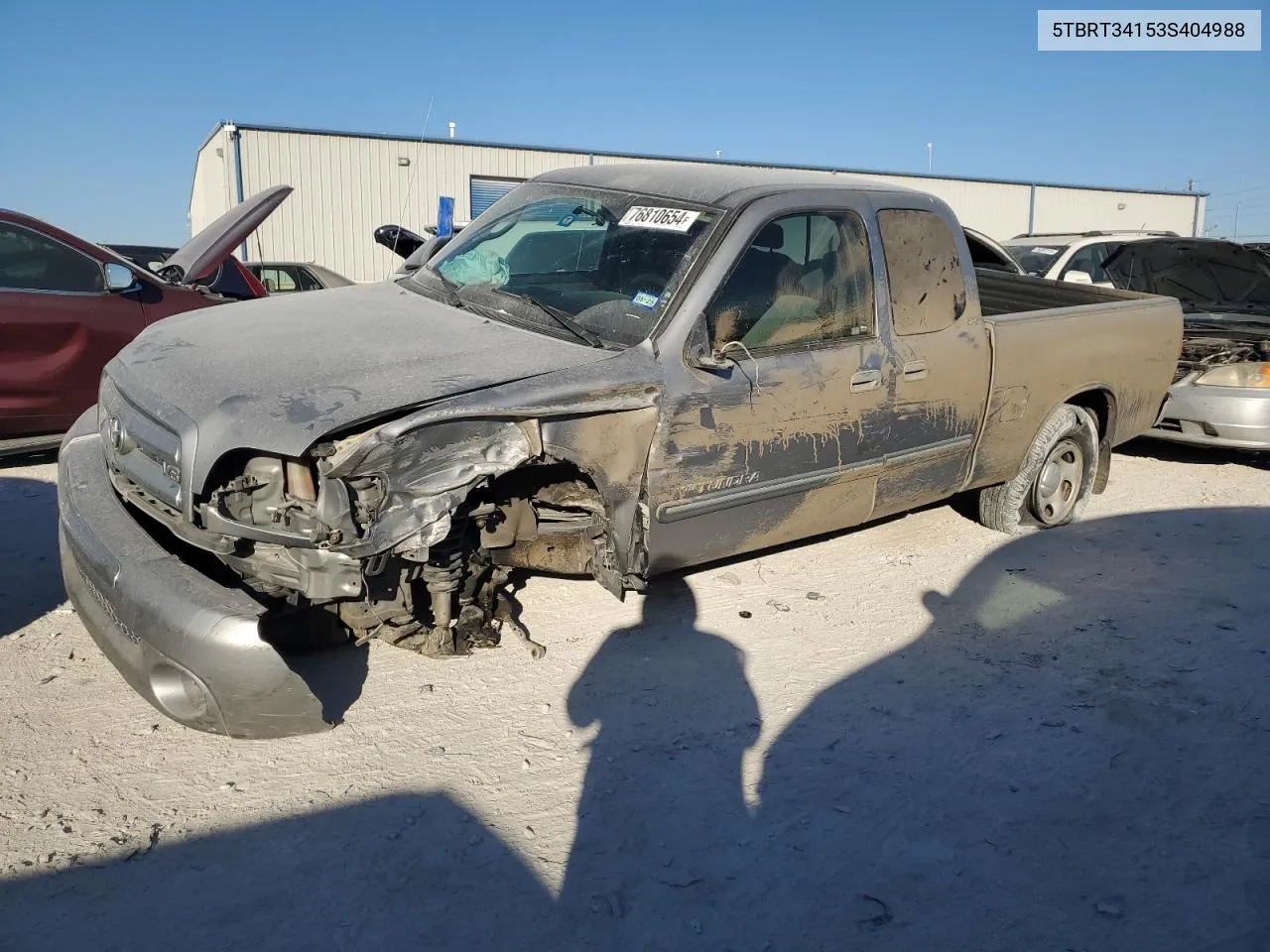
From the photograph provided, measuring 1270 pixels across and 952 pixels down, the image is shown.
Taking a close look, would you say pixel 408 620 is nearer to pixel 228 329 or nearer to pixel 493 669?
pixel 493 669

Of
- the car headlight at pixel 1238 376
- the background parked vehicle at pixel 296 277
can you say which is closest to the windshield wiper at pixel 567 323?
the car headlight at pixel 1238 376

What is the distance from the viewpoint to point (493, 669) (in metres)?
3.80

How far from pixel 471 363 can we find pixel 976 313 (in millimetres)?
2681

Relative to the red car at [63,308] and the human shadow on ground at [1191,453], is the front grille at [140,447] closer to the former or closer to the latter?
the red car at [63,308]

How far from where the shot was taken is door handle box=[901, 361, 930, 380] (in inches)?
174

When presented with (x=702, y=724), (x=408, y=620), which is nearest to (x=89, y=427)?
(x=408, y=620)

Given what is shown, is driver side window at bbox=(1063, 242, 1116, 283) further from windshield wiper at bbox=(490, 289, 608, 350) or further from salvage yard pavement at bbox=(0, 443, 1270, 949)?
windshield wiper at bbox=(490, 289, 608, 350)

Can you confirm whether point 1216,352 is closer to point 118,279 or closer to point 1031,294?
point 1031,294

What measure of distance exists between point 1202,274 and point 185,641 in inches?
365

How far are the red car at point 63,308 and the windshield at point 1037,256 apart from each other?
7246mm

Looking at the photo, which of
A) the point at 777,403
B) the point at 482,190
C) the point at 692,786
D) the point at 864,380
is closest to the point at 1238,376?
the point at 864,380

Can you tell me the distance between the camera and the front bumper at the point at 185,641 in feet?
9.58

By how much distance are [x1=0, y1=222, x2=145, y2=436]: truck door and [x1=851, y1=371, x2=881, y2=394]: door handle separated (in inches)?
189

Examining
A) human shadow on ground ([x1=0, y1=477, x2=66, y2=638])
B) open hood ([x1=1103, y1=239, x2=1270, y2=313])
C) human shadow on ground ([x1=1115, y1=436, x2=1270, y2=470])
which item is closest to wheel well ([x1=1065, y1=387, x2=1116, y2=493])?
human shadow on ground ([x1=1115, y1=436, x2=1270, y2=470])
